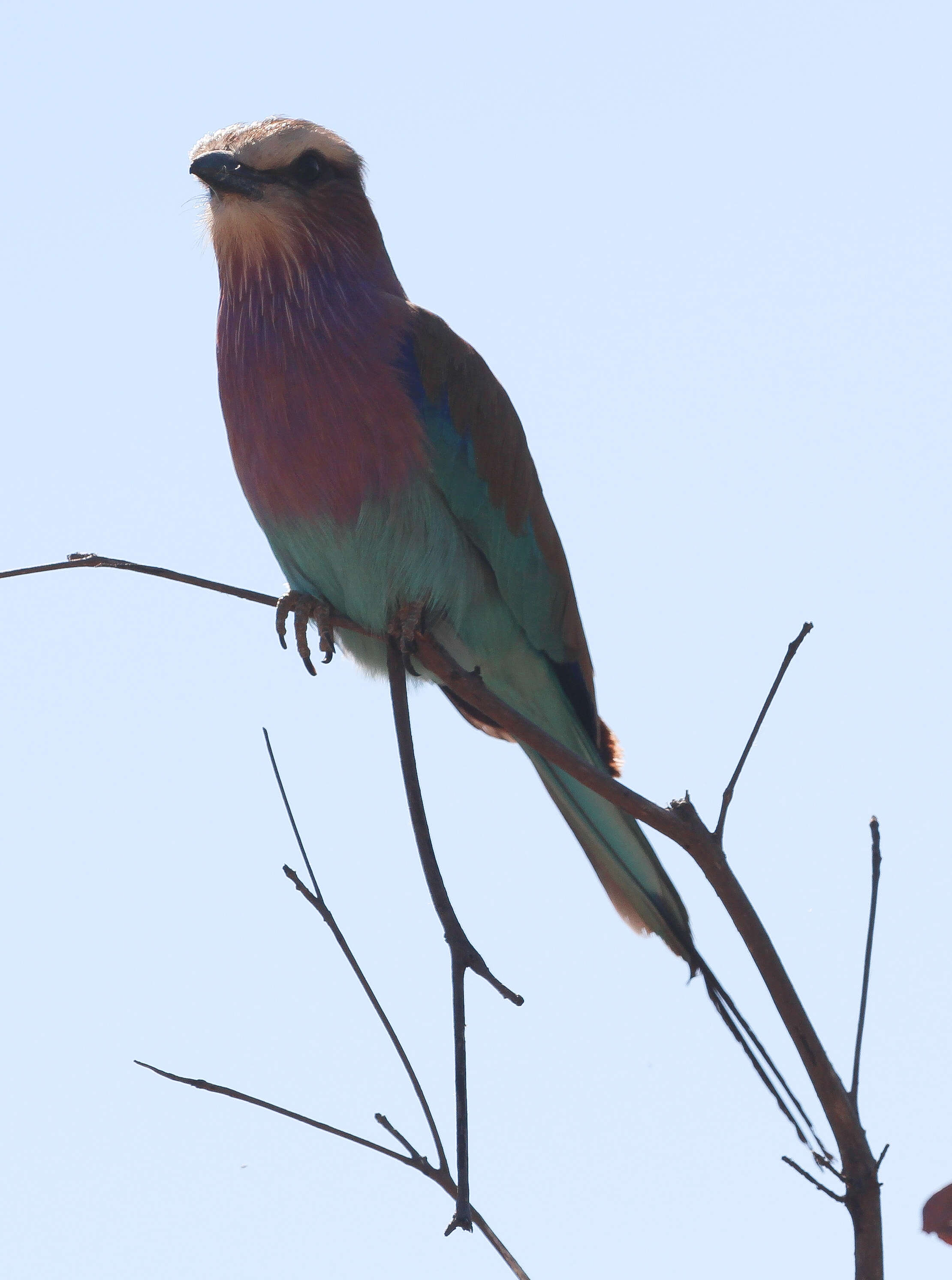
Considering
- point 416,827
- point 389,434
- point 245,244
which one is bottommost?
point 416,827

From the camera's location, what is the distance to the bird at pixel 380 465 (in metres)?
3.26

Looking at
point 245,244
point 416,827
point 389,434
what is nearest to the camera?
point 416,827

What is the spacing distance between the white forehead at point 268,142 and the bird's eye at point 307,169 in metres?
0.02

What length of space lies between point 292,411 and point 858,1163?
6.62ft

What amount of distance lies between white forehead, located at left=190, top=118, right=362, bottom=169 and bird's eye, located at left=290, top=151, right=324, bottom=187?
17 millimetres

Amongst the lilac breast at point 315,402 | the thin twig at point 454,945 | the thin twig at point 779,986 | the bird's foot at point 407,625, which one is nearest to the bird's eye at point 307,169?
the lilac breast at point 315,402

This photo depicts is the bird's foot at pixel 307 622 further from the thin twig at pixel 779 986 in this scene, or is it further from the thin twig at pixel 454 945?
the thin twig at pixel 779 986

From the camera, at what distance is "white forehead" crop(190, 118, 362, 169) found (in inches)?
137

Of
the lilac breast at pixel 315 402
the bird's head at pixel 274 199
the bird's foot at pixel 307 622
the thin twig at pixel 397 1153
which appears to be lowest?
the thin twig at pixel 397 1153

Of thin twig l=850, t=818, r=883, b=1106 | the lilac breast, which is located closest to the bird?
the lilac breast

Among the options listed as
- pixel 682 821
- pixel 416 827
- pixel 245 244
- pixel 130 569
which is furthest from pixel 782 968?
pixel 245 244

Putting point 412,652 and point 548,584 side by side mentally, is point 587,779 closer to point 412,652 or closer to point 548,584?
point 412,652

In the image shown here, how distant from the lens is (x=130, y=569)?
7.27ft

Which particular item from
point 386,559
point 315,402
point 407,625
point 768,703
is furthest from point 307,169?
point 768,703
